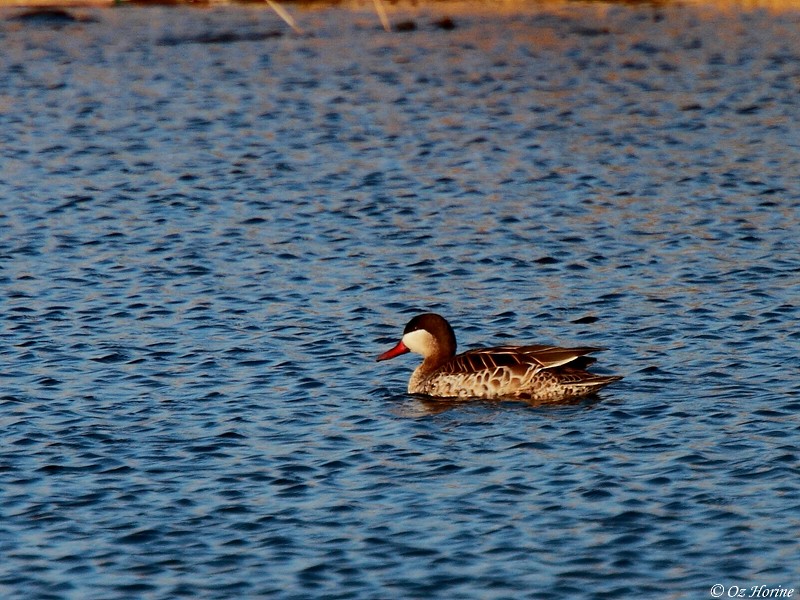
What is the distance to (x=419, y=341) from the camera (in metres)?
15.6

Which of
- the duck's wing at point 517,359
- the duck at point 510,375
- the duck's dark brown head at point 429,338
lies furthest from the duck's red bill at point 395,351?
the duck's wing at point 517,359

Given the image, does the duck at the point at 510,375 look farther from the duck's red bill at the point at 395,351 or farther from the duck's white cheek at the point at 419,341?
the duck's red bill at the point at 395,351

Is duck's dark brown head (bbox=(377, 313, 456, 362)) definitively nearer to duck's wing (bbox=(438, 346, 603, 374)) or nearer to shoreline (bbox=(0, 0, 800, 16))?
duck's wing (bbox=(438, 346, 603, 374))

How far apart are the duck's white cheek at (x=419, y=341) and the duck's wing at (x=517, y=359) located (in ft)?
1.32

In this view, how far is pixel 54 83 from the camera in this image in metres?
37.0

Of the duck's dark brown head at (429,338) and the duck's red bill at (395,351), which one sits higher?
the duck's dark brown head at (429,338)

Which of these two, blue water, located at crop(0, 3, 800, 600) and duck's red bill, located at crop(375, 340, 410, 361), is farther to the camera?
duck's red bill, located at crop(375, 340, 410, 361)

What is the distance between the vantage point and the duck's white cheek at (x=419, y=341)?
15609mm

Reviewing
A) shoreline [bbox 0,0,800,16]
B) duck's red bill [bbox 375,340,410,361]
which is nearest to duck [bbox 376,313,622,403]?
duck's red bill [bbox 375,340,410,361]

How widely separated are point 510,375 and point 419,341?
4.18 ft

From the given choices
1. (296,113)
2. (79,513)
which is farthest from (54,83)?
(79,513)

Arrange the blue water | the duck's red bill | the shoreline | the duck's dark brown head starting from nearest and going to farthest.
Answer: the blue water
the duck's dark brown head
the duck's red bill
the shoreline

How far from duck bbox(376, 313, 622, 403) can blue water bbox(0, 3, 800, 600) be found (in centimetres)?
27

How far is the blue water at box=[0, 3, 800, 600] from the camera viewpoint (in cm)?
1098
